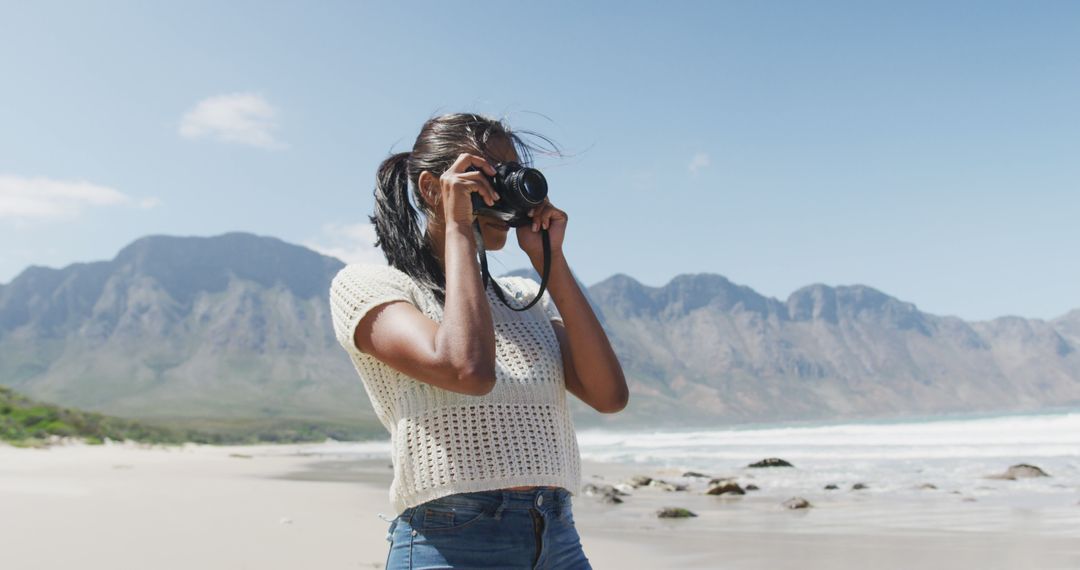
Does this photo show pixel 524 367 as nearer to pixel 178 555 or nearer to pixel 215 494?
pixel 178 555

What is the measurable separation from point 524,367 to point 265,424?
10735 cm

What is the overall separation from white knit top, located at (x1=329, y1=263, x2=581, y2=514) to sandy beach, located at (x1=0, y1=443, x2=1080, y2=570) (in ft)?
Result: 15.3

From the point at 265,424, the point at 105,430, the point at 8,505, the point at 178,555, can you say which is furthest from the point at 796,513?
the point at 265,424

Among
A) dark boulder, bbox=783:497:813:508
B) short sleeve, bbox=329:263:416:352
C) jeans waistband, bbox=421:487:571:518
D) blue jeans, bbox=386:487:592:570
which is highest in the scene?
short sleeve, bbox=329:263:416:352

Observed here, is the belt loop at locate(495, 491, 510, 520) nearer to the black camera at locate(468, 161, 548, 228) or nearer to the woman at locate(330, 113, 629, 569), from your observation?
the woman at locate(330, 113, 629, 569)

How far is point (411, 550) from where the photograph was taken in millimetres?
1938

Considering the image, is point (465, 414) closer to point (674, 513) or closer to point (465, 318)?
point (465, 318)

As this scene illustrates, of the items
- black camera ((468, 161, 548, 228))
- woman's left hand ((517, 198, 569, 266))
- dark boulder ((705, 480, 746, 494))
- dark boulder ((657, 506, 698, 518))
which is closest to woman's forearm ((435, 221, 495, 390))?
black camera ((468, 161, 548, 228))

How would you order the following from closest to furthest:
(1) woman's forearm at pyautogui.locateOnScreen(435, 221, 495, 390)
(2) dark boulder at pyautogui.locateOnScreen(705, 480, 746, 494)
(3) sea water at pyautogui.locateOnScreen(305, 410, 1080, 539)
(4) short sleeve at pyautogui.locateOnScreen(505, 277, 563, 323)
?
(1) woman's forearm at pyautogui.locateOnScreen(435, 221, 495, 390), (4) short sleeve at pyautogui.locateOnScreen(505, 277, 563, 323), (3) sea water at pyautogui.locateOnScreen(305, 410, 1080, 539), (2) dark boulder at pyautogui.locateOnScreen(705, 480, 746, 494)

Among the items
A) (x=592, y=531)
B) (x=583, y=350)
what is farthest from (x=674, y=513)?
(x=583, y=350)

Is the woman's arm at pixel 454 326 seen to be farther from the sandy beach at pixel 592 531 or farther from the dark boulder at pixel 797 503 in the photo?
the dark boulder at pixel 797 503

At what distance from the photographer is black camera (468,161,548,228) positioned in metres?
2.10

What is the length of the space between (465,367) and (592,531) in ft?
25.4

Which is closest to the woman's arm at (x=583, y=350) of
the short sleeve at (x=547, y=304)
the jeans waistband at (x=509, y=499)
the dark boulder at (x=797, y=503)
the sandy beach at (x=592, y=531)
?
the short sleeve at (x=547, y=304)
